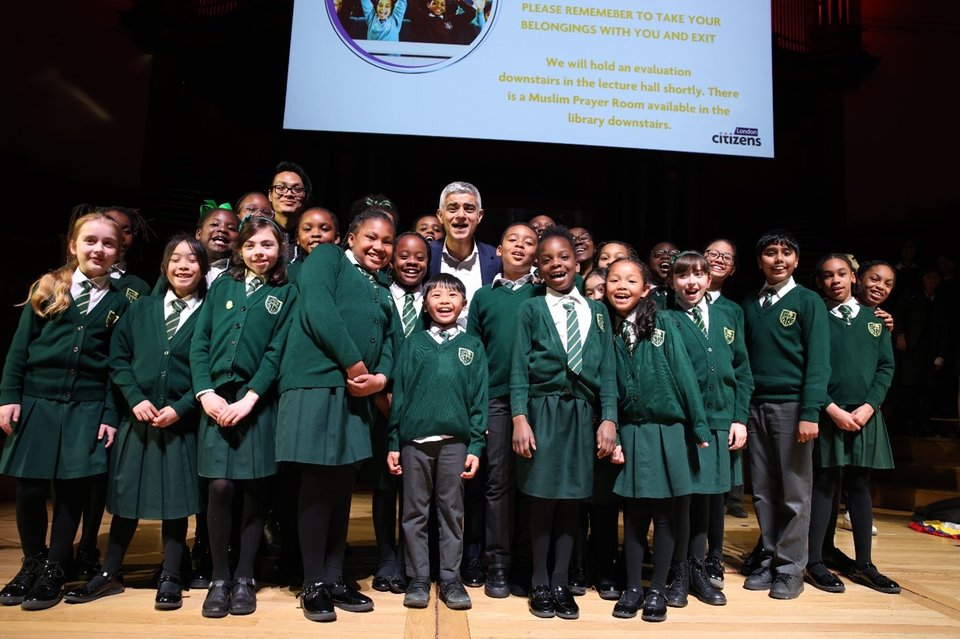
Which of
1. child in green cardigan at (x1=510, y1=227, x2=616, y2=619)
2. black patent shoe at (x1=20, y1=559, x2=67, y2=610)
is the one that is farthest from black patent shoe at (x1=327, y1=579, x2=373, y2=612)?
black patent shoe at (x1=20, y1=559, x2=67, y2=610)

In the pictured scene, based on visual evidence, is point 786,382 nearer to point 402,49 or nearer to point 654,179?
point 402,49

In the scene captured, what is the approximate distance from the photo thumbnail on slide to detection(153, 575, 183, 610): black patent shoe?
2657 mm

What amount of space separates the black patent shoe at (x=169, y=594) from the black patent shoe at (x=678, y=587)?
154cm

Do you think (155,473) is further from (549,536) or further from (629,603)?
(629,603)

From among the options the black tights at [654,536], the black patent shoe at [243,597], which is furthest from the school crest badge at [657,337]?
the black patent shoe at [243,597]

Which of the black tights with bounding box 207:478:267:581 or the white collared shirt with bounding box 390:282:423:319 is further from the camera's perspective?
the white collared shirt with bounding box 390:282:423:319

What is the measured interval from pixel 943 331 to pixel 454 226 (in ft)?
13.6

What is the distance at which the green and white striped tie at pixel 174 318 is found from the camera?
7.21 ft

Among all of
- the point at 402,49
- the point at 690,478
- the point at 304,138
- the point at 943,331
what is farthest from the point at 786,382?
the point at 304,138

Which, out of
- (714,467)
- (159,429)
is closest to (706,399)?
(714,467)

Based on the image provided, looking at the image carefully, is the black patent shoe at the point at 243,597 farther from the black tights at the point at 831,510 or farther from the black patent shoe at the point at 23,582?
the black tights at the point at 831,510

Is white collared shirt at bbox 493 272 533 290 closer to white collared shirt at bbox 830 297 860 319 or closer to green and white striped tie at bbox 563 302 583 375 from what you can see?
green and white striped tie at bbox 563 302 583 375

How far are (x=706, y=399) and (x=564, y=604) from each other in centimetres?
86

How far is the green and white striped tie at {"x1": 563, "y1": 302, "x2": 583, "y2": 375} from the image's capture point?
2.20 m
